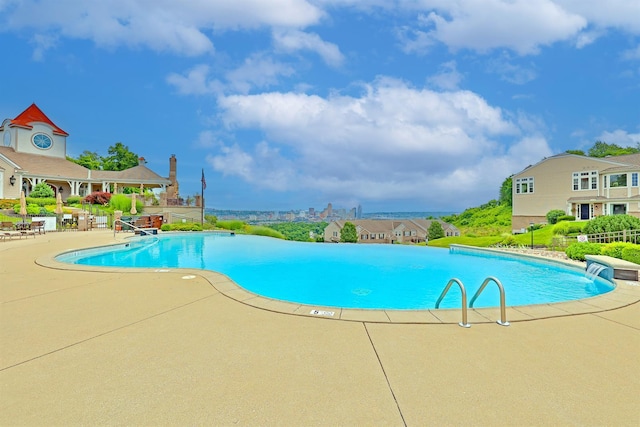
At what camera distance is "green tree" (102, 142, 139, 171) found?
45594 mm

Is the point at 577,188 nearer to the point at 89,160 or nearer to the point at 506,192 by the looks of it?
the point at 506,192

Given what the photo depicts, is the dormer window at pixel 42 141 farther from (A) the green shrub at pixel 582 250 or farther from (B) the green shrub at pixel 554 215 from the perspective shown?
(B) the green shrub at pixel 554 215

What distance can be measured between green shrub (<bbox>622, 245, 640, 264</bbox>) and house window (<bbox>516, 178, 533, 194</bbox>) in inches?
1001

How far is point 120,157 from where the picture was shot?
4634 centimetres

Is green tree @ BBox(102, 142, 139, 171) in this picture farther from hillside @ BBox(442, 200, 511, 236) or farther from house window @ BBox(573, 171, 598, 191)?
house window @ BBox(573, 171, 598, 191)

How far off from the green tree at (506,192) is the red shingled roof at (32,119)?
61.2m

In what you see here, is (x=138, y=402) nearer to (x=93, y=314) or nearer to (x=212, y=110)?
(x=93, y=314)

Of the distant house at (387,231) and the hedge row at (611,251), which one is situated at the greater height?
the hedge row at (611,251)

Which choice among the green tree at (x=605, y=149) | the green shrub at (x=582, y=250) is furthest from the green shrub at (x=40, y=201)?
the green tree at (x=605, y=149)

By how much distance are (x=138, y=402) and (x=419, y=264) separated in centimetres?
1201

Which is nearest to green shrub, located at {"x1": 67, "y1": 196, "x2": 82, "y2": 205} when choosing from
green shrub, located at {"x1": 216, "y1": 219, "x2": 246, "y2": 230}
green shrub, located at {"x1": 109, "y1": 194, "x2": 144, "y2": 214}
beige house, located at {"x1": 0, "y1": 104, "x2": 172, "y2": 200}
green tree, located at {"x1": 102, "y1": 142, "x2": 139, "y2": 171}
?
beige house, located at {"x1": 0, "y1": 104, "x2": 172, "y2": 200}

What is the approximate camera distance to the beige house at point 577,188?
2617 centimetres

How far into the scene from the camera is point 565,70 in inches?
982

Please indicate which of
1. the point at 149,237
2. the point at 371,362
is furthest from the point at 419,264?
the point at 149,237
